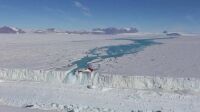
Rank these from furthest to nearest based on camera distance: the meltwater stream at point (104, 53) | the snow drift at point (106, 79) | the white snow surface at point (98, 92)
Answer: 1. the meltwater stream at point (104, 53)
2. the snow drift at point (106, 79)
3. the white snow surface at point (98, 92)

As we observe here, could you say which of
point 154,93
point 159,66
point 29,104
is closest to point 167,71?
point 159,66

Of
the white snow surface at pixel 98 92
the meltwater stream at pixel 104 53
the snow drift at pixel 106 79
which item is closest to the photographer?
the white snow surface at pixel 98 92

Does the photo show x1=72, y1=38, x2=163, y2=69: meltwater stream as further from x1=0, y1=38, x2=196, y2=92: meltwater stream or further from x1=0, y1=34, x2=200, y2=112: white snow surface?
x1=0, y1=34, x2=200, y2=112: white snow surface

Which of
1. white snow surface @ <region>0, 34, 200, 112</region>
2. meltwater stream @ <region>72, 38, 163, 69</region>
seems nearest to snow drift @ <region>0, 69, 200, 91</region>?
white snow surface @ <region>0, 34, 200, 112</region>

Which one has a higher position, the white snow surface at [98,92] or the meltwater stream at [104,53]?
the meltwater stream at [104,53]

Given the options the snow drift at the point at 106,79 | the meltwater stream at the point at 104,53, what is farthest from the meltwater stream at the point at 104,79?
the meltwater stream at the point at 104,53

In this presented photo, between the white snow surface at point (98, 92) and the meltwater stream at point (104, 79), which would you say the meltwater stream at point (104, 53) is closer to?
the meltwater stream at point (104, 79)

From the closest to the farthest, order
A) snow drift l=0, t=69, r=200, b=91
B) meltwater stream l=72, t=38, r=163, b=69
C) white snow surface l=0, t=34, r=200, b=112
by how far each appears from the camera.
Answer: white snow surface l=0, t=34, r=200, b=112
snow drift l=0, t=69, r=200, b=91
meltwater stream l=72, t=38, r=163, b=69

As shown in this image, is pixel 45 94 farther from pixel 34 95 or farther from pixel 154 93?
pixel 154 93

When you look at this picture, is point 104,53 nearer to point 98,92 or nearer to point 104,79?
point 104,79
